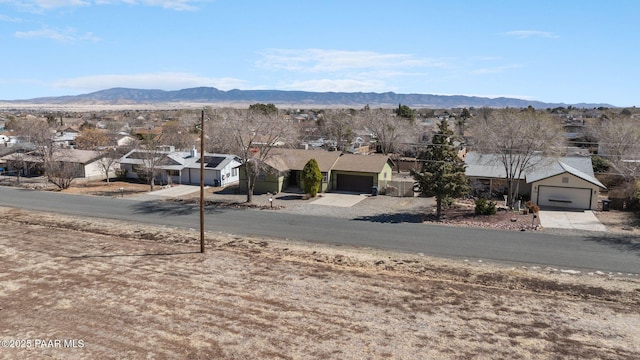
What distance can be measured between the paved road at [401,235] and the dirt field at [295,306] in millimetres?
1974

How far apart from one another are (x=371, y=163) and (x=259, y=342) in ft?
110

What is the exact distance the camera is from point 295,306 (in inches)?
749

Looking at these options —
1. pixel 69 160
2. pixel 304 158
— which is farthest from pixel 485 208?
pixel 69 160

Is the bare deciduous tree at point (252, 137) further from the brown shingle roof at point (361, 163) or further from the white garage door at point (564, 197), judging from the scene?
the white garage door at point (564, 197)

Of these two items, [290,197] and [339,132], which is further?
[339,132]

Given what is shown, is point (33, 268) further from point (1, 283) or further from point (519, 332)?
point (519, 332)

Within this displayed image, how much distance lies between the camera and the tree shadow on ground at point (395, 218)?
3447 centimetres

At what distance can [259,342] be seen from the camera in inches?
629

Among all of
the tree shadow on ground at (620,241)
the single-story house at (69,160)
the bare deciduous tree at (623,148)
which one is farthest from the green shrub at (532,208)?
the single-story house at (69,160)

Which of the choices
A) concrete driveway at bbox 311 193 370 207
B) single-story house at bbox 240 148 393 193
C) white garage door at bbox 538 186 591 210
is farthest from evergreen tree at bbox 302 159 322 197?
white garage door at bbox 538 186 591 210

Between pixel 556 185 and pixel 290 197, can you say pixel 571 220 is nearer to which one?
pixel 556 185

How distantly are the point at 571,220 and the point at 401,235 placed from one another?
45.0 feet

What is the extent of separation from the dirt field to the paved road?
1.97 metres

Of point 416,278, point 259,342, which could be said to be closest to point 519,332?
point 416,278
